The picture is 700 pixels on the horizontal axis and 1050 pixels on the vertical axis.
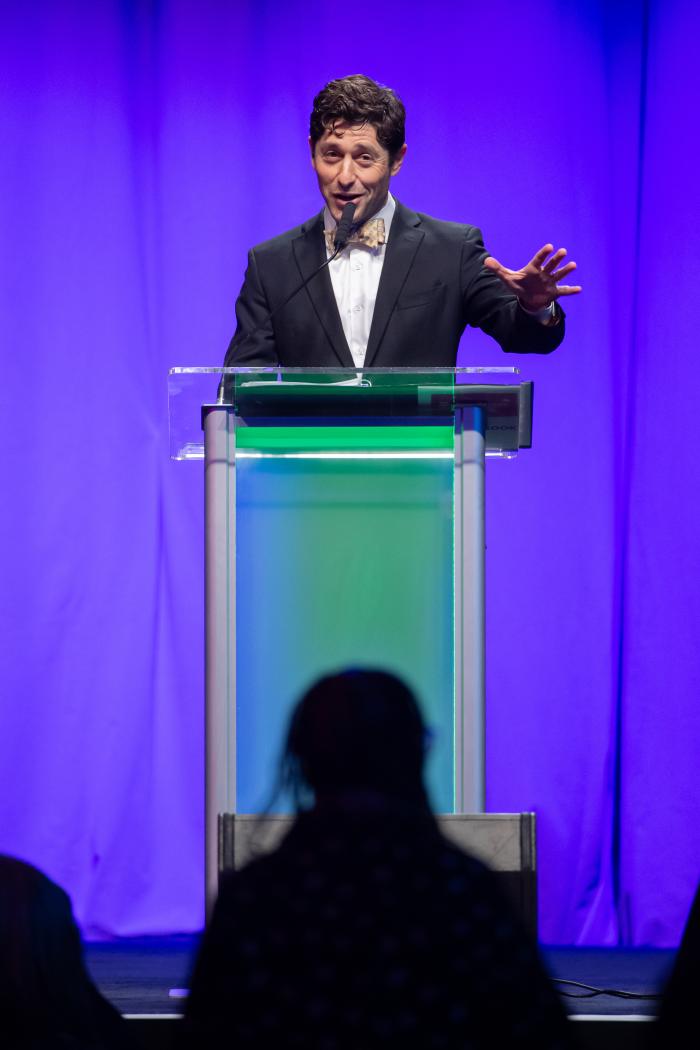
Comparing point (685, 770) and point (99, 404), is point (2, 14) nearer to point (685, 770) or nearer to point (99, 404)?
point (99, 404)

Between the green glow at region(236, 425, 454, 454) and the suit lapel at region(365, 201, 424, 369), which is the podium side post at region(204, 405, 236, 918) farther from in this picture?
the suit lapel at region(365, 201, 424, 369)

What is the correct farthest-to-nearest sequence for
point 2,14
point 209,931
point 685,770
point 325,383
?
point 2,14, point 685,770, point 325,383, point 209,931

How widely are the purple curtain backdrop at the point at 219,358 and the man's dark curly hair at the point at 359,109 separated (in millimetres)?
1581

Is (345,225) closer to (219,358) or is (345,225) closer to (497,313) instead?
(497,313)

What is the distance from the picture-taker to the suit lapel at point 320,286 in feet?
8.43

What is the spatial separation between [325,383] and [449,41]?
236cm

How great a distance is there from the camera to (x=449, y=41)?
166 inches

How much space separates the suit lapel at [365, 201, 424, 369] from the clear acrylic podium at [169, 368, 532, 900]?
0.36 metres

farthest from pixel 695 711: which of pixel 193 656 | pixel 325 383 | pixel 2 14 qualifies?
pixel 2 14

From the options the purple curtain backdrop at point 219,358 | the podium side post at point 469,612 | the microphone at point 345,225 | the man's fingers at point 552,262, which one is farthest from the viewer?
the purple curtain backdrop at point 219,358

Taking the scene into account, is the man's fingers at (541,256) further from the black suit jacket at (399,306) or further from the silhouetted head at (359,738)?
the silhouetted head at (359,738)

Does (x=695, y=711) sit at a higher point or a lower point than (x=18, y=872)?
lower

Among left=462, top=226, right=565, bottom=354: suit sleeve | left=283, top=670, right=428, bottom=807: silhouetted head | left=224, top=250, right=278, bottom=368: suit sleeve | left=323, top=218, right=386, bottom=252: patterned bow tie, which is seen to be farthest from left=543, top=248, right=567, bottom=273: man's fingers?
left=283, top=670, right=428, bottom=807: silhouetted head

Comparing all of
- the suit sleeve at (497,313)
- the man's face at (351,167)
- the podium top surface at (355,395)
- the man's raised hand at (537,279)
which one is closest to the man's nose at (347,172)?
the man's face at (351,167)
